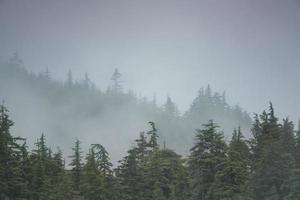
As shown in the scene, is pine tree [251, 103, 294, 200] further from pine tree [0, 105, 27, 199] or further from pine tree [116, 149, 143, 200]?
pine tree [0, 105, 27, 199]

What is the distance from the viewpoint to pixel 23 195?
39.9 m

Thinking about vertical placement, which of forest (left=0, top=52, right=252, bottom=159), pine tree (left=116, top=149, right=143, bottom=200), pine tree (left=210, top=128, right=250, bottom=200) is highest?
forest (left=0, top=52, right=252, bottom=159)

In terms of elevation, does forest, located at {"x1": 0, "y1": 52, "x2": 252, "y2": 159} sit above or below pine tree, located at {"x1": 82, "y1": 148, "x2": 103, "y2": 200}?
above

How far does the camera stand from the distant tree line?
39094 millimetres

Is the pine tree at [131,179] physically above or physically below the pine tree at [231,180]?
above

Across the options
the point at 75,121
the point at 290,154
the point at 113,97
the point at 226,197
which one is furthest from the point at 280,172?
the point at 113,97

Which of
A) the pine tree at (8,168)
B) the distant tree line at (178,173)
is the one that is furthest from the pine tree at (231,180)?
the pine tree at (8,168)

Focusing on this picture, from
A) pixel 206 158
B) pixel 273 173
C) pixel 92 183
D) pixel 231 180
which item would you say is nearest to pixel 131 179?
pixel 92 183

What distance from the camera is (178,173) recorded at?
50.9m

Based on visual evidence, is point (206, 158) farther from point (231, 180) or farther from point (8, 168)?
point (8, 168)

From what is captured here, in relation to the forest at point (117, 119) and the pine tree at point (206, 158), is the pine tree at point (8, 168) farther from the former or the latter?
the forest at point (117, 119)

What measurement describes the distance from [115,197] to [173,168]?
727 centimetres

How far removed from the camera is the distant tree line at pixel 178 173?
39.1 metres

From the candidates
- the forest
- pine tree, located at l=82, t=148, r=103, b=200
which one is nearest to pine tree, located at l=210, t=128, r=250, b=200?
pine tree, located at l=82, t=148, r=103, b=200
